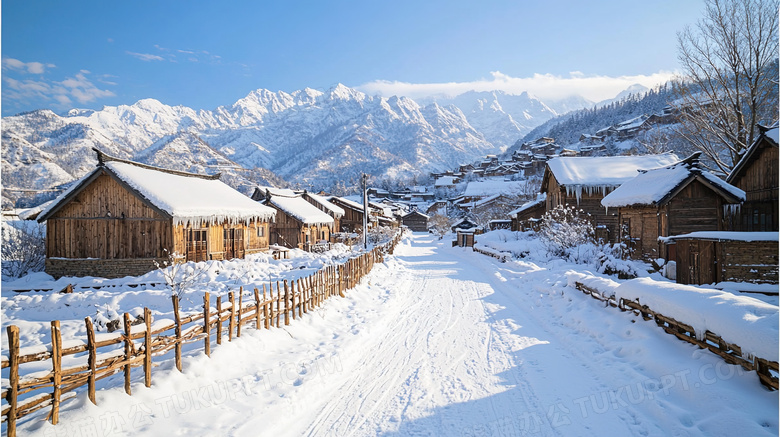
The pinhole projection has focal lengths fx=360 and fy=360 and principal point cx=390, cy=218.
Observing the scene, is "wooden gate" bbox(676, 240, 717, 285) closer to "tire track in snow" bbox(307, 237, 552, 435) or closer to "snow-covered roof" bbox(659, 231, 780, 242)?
"snow-covered roof" bbox(659, 231, 780, 242)

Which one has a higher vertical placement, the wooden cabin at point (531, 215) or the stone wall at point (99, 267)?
the wooden cabin at point (531, 215)

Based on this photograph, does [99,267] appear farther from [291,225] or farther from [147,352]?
[147,352]

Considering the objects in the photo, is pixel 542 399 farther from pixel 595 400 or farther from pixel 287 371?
pixel 287 371

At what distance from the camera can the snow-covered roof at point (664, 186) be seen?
17.4 meters

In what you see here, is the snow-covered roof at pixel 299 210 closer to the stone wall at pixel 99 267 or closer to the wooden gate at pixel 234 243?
the wooden gate at pixel 234 243

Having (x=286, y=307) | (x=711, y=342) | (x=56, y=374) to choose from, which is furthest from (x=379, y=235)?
(x=56, y=374)

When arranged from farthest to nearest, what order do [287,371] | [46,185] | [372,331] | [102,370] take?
[46,185] → [372,331] → [287,371] → [102,370]

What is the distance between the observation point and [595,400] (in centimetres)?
549

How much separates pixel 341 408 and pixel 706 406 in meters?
5.05

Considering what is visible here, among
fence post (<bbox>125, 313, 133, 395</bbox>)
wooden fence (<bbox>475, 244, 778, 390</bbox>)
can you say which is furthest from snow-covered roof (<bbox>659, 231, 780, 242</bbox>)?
fence post (<bbox>125, 313, 133, 395</bbox>)

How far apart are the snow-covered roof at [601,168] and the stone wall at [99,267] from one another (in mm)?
29493

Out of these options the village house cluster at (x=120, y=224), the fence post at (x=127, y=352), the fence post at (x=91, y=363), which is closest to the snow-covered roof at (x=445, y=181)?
the village house cluster at (x=120, y=224)

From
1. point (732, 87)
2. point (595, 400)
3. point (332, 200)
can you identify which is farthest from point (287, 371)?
point (332, 200)

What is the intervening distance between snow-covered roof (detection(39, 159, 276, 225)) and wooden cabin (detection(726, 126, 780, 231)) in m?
27.4
